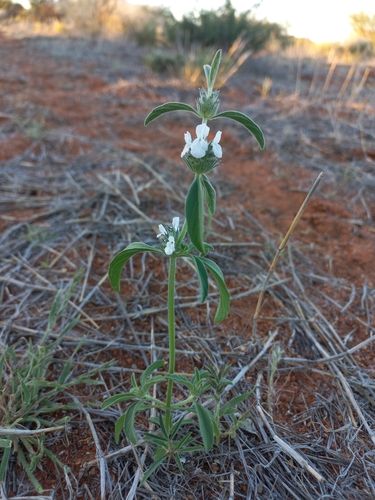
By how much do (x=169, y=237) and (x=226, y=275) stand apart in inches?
40.8

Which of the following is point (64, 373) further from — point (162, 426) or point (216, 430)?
point (216, 430)

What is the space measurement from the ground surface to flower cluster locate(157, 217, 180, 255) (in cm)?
68

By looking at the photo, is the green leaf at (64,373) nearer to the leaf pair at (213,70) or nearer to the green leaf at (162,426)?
the green leaf at (162,426)

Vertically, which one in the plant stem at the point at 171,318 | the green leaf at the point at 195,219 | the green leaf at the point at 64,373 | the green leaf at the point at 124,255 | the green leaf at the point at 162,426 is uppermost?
Result: the green leaf at the point at 195,219

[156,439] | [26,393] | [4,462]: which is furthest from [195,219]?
[4,462]

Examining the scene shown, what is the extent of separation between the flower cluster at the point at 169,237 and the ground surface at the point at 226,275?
68cm

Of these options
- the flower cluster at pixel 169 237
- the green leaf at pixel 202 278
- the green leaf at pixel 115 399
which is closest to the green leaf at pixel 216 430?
the green leaf at pixel 115 399

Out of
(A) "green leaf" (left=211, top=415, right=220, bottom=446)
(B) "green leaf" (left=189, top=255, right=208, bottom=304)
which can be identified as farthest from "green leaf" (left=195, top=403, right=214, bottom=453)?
(B) "green leaf" (left=189, top=255, right=208, bottom=304)

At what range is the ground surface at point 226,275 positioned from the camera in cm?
126

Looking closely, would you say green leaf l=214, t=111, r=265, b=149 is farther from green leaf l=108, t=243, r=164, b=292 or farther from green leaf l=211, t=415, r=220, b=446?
green leaf l=211, t=415, r=220, b=446

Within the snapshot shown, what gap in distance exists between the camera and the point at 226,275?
208 centimetres

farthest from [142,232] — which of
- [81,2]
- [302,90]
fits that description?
[81,2]

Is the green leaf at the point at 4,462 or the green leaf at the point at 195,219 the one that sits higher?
the green leaf at the point at 195,219

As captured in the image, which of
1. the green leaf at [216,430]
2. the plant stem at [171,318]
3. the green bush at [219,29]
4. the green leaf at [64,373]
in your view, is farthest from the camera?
the green bush at [219,29]
